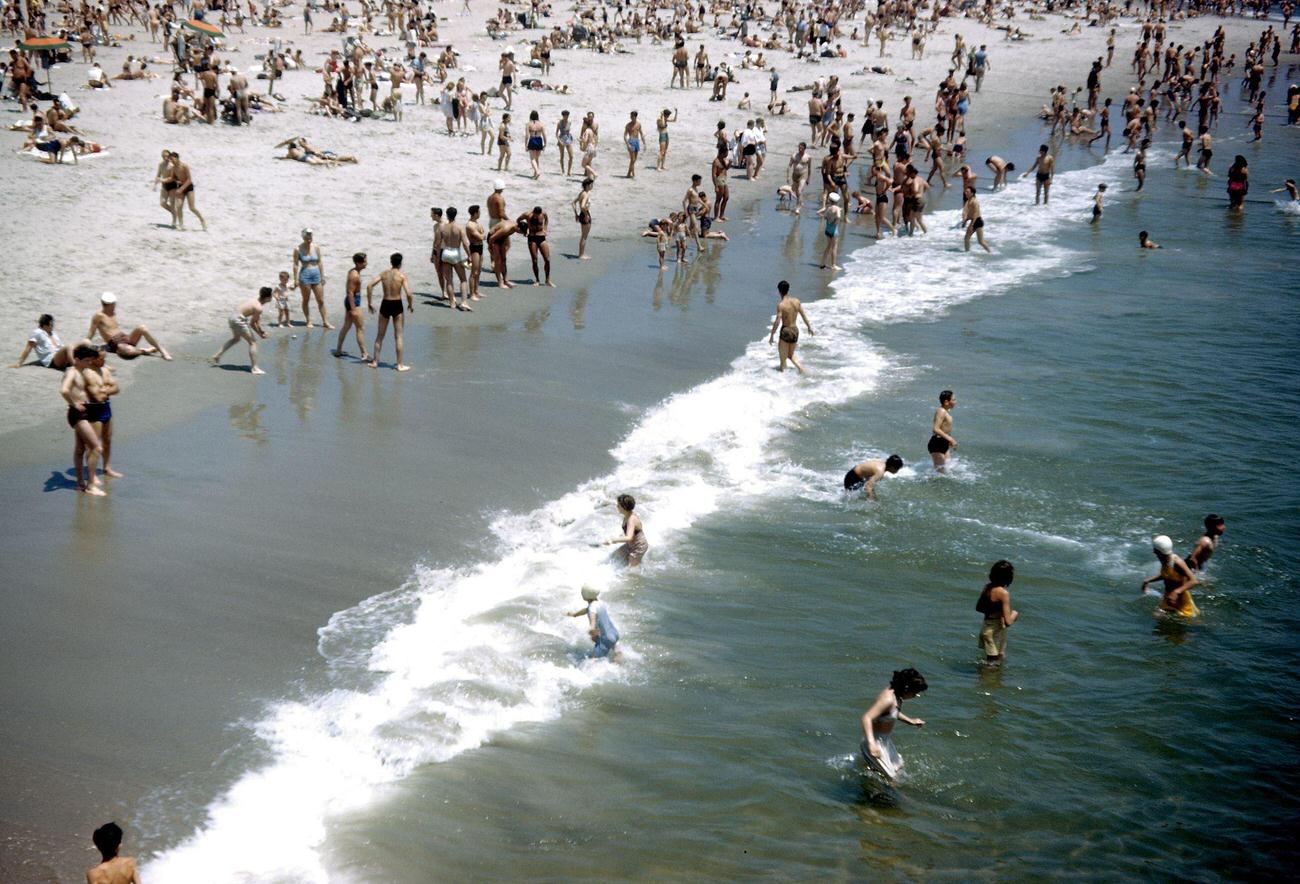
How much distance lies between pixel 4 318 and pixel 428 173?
11540mm

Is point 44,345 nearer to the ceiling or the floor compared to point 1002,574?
nearer to the ceiling

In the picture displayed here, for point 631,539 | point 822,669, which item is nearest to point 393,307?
point 631,539

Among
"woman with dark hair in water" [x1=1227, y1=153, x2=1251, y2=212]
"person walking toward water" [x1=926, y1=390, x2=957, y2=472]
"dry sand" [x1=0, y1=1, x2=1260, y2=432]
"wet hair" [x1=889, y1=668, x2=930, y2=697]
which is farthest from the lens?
"woman with dark hair in water" [x1=1227, y1=153, x2=1251, y2=212]

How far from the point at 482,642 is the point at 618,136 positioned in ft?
78.1

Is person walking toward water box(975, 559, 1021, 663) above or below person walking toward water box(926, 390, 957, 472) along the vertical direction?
below

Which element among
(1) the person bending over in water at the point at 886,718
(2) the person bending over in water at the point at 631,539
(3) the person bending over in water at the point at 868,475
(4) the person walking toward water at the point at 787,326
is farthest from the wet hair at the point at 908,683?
(4) the person walking toward water at the point at 787,326

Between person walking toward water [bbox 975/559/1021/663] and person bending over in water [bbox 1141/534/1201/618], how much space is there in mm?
1854

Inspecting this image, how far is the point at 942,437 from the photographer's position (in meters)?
13.4

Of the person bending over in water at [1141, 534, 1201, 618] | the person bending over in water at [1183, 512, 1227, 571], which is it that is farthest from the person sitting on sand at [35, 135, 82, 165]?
the person bending over in water at [1183, 512, 1227, 571]

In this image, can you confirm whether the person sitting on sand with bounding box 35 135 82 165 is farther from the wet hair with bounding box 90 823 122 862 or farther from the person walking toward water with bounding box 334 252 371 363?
the wet hair with bounding box 90 823 122 862

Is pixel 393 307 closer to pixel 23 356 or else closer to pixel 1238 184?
pixel 23 356

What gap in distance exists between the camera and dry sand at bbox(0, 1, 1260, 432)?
16297 mm

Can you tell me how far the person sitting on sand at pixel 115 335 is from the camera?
46.1ft

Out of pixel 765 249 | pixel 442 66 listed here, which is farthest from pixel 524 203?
pixel 442 66
